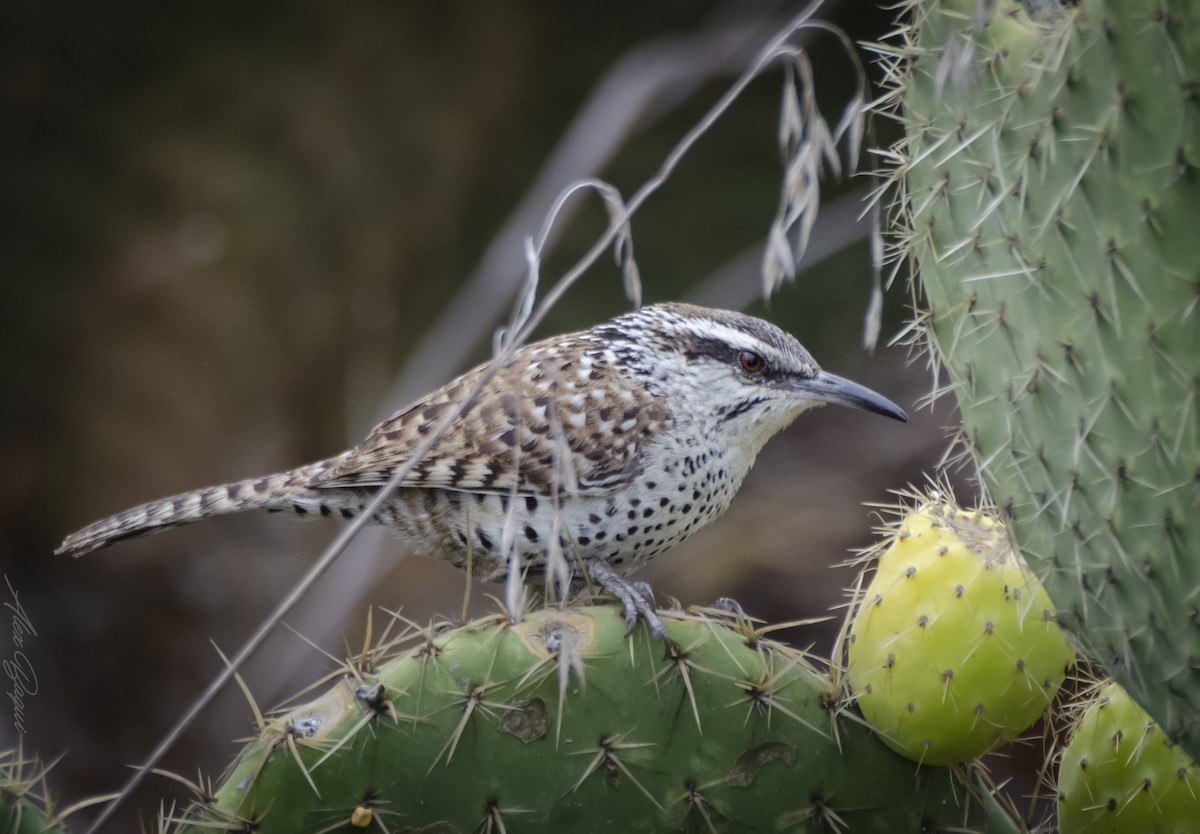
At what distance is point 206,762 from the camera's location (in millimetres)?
4160

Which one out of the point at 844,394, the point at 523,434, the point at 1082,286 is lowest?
the point at 844,394

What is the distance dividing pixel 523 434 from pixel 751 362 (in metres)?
0.46

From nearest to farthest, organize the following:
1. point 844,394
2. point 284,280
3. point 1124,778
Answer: point 1124,778, point 844,394, point 284,280

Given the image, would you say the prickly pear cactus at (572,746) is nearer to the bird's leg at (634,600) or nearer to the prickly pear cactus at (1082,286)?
the bird's leg at (634,600)

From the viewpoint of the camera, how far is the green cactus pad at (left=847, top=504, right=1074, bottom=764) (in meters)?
1.56

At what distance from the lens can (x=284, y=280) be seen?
4.78m

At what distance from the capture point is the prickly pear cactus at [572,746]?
151 centimetres

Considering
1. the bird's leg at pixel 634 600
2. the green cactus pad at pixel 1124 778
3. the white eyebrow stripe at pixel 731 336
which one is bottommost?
the green cactus pad at pixel 1124 778

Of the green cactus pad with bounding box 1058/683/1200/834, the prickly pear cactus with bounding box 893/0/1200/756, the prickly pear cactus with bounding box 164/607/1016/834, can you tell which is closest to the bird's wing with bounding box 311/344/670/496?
the prickly pear cactus with bounding box 164/607/1016/834
